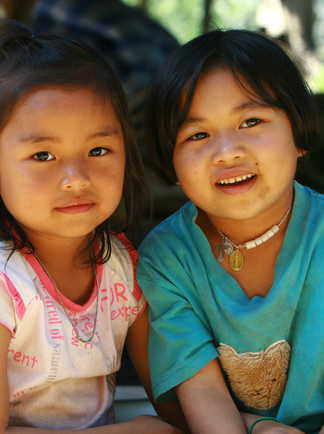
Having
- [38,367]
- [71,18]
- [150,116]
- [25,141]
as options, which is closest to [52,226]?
[25,141]

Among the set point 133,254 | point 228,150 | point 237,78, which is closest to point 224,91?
point 237,78

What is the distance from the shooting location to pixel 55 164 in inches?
68.7

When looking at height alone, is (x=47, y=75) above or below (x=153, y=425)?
above

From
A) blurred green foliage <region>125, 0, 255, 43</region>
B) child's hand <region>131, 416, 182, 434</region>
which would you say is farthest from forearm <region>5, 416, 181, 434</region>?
blurred green foliage <region>125, 0, 255, 43</region>

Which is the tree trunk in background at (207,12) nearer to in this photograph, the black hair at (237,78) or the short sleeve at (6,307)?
the black hair at (237,78)

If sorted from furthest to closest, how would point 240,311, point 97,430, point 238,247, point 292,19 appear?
point 292,19 → point 238,247 → point 240,311 → point 97,430

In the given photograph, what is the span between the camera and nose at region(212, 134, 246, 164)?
179 cm

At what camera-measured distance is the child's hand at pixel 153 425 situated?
6.05ft

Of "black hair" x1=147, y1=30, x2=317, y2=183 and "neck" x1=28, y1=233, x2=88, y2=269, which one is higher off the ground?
"black hair" x1=147, y1=30, x2=317, y2=183

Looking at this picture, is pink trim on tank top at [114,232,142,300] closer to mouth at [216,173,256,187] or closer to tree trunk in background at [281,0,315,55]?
mouth at [216,173,256,187]

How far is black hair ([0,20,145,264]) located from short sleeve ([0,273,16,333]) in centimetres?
14

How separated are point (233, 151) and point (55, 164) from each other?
440 millimetres

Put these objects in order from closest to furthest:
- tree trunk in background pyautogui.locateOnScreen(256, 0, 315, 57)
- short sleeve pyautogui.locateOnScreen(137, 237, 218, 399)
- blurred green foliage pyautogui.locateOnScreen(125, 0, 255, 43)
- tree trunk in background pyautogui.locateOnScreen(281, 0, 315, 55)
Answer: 1. short sleeve pyautogui.locateOnScreen(137, 237, 218, 399)
2. tree trunk in background pyautogui.locateOnScreen(256, 0, 315, 57)
3. tree trunk in background pyautogui.locateOnScreen(281, 0, 315, 55)
4. blurred green foliage pyautogui.locateOnScreen(125, 0, 255, 43)

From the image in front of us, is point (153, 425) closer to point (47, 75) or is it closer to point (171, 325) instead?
point (171, 325)
